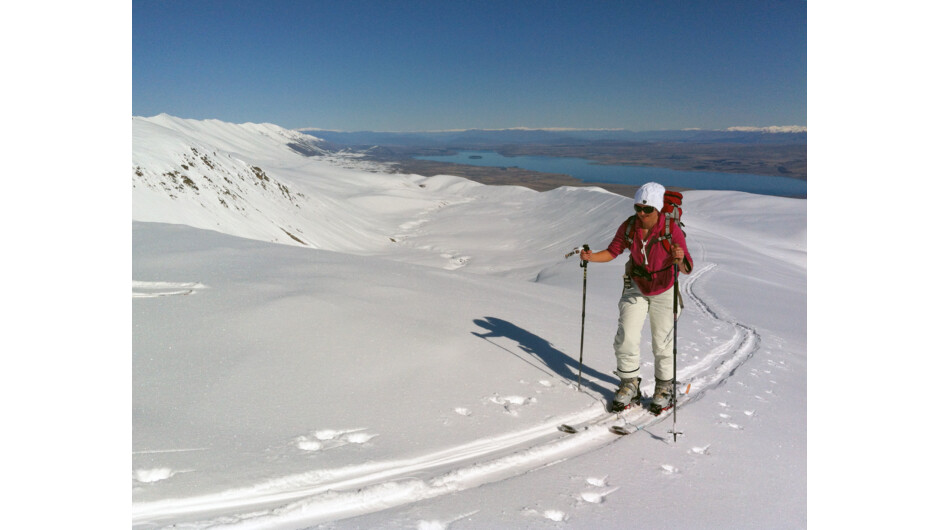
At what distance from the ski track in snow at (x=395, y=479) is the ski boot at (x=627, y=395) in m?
0.06

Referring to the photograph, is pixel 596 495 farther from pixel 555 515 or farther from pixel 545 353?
pixel 545 353

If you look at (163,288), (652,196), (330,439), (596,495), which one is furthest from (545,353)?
(163,288)

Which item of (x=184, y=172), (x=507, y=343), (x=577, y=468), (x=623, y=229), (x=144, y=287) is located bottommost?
(x=577, y=468)

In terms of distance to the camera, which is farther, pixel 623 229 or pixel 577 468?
pixel 623 229

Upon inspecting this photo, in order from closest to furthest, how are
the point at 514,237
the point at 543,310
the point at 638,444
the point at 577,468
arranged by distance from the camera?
1. the point at 577,468
2. the point at 638,444
3. the point at 543,310
4. the point at 514,237

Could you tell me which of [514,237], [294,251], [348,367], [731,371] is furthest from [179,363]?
[514,237]

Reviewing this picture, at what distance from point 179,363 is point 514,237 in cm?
2669

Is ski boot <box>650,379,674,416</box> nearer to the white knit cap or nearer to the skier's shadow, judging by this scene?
the skier's shadow

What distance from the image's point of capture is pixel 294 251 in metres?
8.03

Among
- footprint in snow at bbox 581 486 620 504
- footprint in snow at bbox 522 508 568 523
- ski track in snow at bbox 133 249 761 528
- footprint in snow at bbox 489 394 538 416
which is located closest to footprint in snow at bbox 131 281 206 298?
ski track in snow at bbox 133 249 761 528

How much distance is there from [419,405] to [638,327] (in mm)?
1788

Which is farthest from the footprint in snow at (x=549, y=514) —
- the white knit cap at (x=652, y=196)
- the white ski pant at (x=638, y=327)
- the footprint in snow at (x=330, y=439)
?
the white knit cap at (x=652, y=196)

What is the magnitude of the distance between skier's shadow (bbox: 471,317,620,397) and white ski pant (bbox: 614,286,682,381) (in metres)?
0.47

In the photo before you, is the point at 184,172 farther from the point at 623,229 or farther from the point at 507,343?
the point at 623,229
